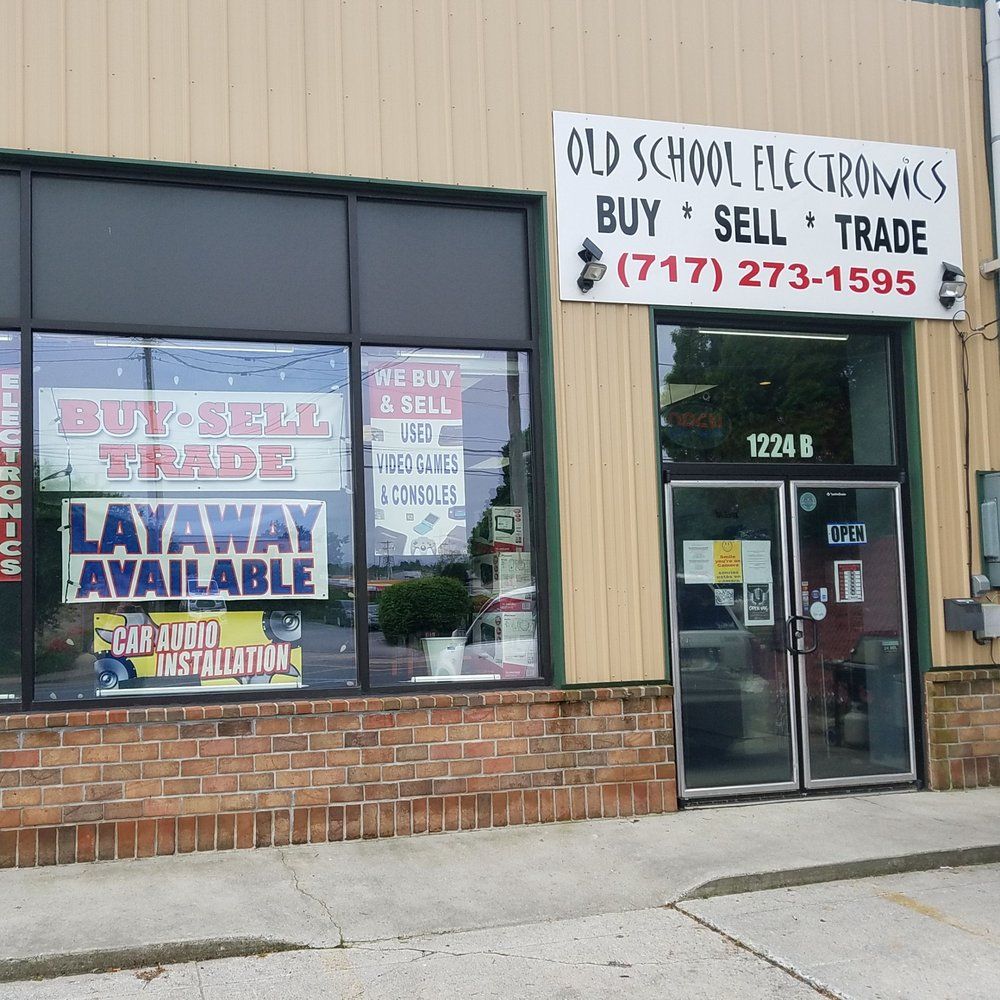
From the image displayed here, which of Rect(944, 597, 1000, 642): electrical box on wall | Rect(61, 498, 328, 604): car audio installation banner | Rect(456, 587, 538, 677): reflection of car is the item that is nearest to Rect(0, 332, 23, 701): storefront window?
Rect(61, 498, 328, 604): car audio installation banner

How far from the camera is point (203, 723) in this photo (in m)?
6.95

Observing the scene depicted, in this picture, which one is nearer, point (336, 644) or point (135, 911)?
point (135, 911)

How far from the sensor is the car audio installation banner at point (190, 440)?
710 centimetres

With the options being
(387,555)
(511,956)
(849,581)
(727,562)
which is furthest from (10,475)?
(849,581)

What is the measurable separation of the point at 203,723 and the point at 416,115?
Result: 4.41 metres

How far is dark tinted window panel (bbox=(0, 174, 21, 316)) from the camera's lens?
23.1 feet

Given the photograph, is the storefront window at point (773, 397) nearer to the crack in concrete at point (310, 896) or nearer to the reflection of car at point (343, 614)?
the reflection of car at point (343, 614)

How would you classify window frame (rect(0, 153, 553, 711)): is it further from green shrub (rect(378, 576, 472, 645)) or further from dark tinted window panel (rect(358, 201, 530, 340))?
green shrub (rect(378, 576, 472, 645))

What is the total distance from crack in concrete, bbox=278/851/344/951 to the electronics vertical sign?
96.1 inches

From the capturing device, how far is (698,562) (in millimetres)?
8195

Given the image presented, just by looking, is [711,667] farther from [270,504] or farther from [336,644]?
[270,504]

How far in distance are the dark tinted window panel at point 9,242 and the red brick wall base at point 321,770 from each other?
104 inches

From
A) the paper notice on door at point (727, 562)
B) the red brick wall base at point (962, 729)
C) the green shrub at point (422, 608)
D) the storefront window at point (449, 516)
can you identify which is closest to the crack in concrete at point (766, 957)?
the storefront window at point (449, 516)

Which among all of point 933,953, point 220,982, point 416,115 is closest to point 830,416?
point 416,115
